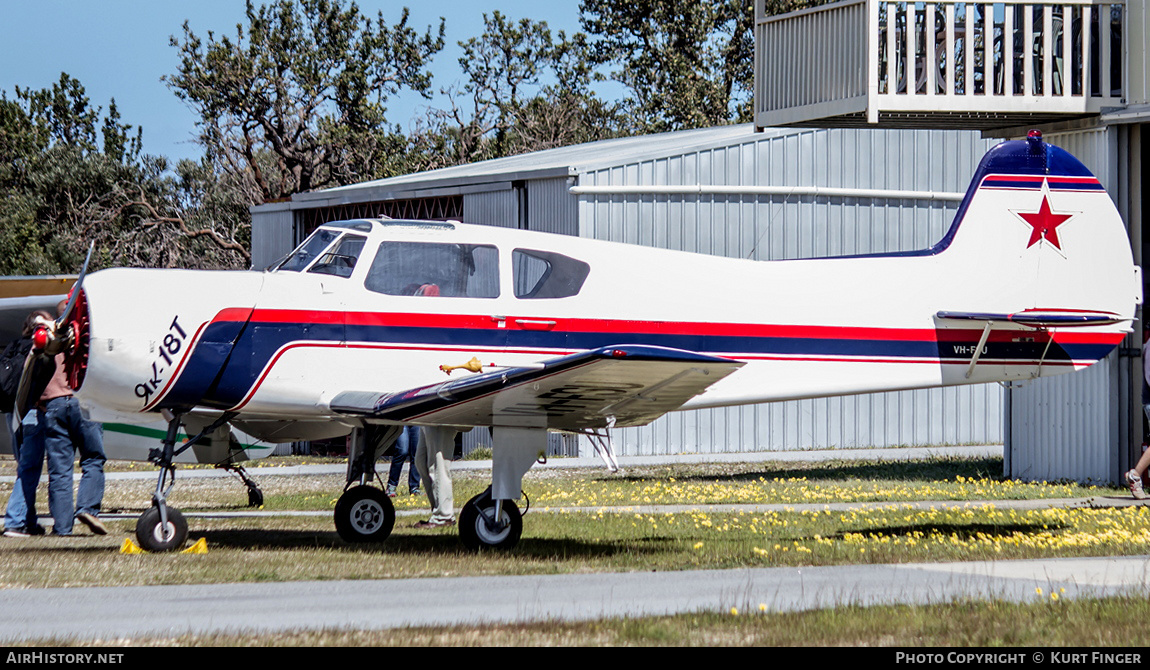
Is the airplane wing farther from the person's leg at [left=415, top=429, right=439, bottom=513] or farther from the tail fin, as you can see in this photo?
the tail fin

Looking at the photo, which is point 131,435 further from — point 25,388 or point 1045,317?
point 1045,317

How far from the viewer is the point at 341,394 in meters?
10.4

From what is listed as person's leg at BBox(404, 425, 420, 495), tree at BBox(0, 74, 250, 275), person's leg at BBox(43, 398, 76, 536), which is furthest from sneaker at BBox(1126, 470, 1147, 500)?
tree at BBox(0, 74, 250, 275)

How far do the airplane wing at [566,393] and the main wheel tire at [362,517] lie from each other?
1277mm

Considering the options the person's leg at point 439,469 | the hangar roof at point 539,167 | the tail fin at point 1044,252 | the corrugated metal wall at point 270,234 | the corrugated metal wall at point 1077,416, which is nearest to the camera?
the person's leg at point 439,469

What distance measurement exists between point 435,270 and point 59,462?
13.2ft

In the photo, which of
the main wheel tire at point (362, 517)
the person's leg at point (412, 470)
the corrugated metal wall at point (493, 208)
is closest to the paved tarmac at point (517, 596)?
the main wheel tire at point (362, 517)

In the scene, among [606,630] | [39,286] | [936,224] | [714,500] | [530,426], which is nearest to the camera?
[606,630]

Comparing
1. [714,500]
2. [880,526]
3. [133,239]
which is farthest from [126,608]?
[133,239]

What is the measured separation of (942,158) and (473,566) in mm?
17027

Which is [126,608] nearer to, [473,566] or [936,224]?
[473,566]

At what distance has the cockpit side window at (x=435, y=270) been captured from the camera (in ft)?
34.5

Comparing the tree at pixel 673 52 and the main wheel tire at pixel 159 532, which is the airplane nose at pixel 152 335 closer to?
the main wheel tire at pixel 159 532

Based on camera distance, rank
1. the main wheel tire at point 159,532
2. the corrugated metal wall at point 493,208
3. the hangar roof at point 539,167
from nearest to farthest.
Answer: the main wheel tire at point 159,532, the hangar roof at point 539,167, the corrugated metal wall at point 493,208
